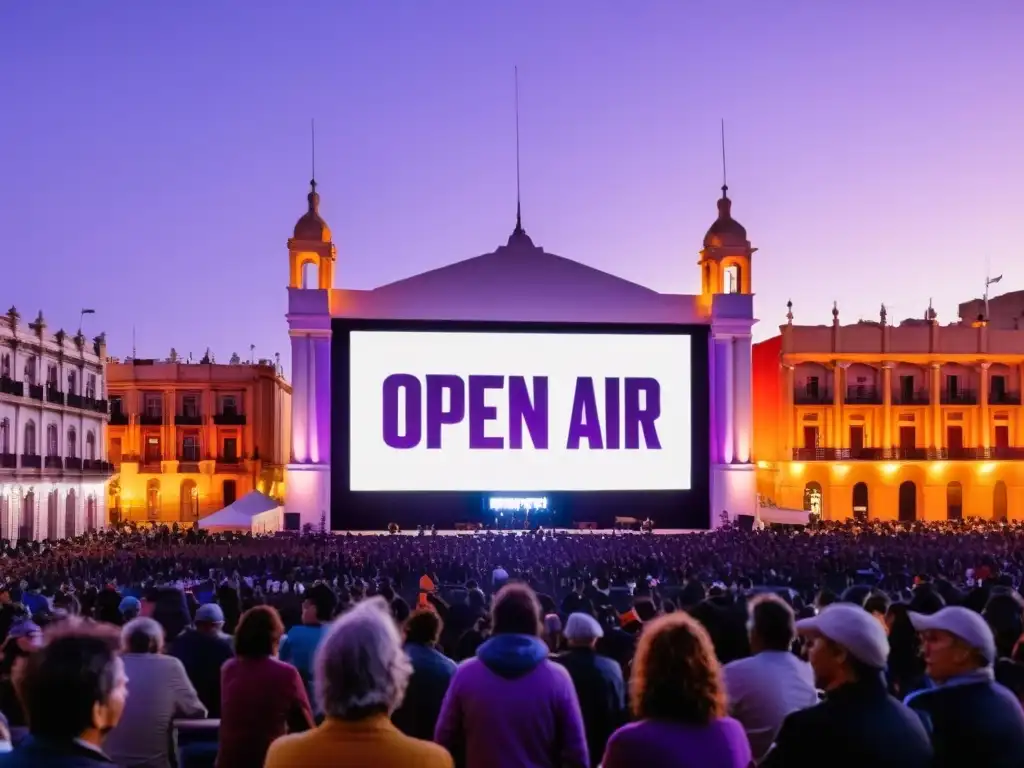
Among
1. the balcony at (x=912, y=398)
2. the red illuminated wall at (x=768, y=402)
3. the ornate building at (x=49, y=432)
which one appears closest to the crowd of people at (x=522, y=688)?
the ornate building at (x=49, y=432)

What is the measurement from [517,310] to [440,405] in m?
6.48

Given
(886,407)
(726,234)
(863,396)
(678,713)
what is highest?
(726,234)

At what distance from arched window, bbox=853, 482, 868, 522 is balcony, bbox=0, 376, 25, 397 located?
39447 millimetres

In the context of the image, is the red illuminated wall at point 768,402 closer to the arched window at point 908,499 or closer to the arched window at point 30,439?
the arched window at point 908,499

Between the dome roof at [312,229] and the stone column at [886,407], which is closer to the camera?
the dome roof at [312,229]

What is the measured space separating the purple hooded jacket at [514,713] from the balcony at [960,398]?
56.3 meters

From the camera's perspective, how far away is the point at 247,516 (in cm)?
3956

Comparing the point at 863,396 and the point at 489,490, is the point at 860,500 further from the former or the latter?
the point at 489,490

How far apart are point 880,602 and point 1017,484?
52.2 m

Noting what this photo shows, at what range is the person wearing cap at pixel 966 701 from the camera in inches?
171

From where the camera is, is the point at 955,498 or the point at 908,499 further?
the point at 955,498

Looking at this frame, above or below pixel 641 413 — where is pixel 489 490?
below

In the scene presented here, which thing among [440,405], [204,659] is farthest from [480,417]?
[204,659]

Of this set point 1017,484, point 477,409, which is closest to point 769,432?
point 1017,484
